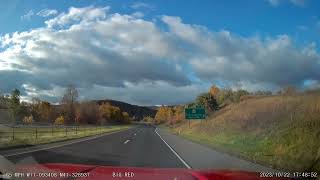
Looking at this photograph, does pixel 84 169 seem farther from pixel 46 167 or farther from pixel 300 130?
pixel 300 130

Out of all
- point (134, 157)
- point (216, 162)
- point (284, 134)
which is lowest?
point (216, 162)

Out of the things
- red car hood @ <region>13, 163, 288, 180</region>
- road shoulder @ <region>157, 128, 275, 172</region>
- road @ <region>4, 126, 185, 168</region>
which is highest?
red car hood @ <region>13, 163, 288, 180</region>

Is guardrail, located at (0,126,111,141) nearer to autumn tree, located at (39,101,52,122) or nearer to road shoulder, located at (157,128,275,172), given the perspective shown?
road shoulder, located at (157,128,275,172)

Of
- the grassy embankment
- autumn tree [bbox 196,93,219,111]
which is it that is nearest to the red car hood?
the grassy embankment

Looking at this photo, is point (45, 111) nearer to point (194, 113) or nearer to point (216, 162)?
point (194, 113)

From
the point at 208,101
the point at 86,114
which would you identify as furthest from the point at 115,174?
the point at 208,101

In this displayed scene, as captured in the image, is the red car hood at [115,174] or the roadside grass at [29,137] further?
the roadside grass at [29,137]

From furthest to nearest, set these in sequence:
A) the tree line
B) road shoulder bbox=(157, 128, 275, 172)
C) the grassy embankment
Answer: the tree line
the grassy embankment
road shoulder bbox=(157, 128, 275, 172)

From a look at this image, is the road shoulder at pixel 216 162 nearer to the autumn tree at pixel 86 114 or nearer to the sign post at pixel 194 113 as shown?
the sign post at pixel 194 113

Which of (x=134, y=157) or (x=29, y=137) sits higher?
(x=29, y=137)

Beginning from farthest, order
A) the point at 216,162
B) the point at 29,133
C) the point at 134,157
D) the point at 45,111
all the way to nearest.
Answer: the point at 45,111 → the point at 29,133 → the point at 134,157 → the point at 216,162

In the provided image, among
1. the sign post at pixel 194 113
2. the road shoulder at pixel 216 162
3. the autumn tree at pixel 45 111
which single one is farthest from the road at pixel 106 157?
the autumn tree at pixel 45 111

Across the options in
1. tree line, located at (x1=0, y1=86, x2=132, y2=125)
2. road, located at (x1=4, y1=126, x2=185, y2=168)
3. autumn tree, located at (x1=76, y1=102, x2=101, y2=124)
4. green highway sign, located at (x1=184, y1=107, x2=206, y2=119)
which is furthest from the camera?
autumn tree, located at (x1=76, y1=102, x2=101, y2=124)

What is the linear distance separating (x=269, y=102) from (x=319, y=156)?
30914 mm
